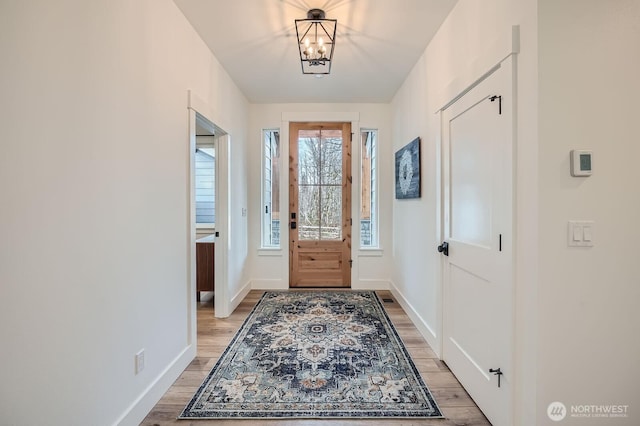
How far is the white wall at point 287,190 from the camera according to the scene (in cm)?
437

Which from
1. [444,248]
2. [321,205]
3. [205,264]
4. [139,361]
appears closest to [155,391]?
[139,361]

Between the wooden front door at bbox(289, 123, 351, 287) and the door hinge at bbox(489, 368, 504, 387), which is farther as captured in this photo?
the wooden front door at bbox(289, 123, 351, 287)

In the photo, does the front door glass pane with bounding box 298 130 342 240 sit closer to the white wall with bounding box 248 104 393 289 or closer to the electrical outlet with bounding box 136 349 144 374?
the white wall with bounding box 248 104 393 289

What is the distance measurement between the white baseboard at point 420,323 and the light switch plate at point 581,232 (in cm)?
148

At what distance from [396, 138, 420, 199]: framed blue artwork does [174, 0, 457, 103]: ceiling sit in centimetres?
84

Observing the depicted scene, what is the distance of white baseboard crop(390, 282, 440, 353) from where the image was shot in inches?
100

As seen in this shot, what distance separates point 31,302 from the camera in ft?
3.60

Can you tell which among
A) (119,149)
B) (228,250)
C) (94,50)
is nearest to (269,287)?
(228,250)

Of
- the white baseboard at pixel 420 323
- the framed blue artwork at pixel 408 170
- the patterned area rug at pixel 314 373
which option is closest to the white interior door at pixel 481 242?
the white baseboard at pixel 420 323

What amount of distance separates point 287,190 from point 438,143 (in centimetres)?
240

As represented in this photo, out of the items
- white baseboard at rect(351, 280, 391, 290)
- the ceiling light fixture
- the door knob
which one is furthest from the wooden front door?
the door knob

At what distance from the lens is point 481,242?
182 cm

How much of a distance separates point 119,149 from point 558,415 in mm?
2417

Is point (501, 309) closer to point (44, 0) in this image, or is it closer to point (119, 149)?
point (119, 149)
